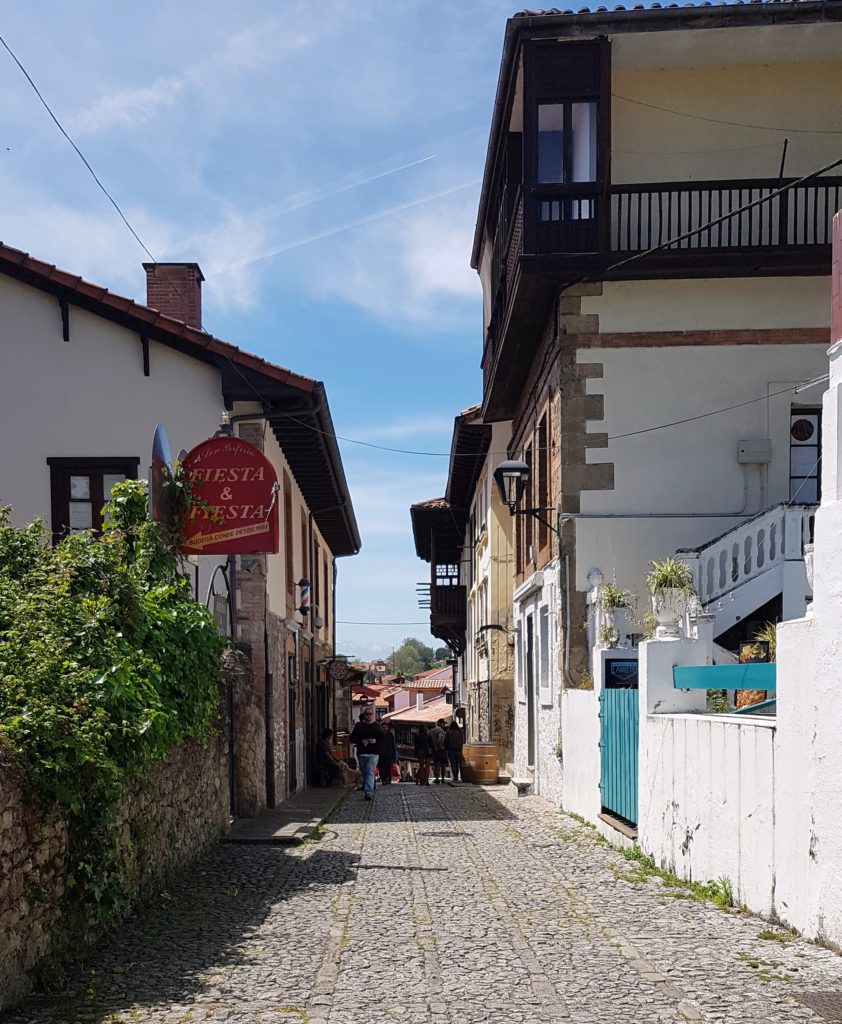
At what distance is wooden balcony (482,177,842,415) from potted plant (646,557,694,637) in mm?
5166

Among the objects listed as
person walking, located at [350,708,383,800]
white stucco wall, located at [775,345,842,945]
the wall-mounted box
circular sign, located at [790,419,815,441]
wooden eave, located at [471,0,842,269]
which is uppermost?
wooden eave, located at [471,0,842,269]

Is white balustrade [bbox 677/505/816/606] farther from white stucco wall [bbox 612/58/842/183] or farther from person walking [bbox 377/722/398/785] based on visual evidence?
person walking [bbox 377/722/398/785]

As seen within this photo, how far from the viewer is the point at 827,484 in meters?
6.68

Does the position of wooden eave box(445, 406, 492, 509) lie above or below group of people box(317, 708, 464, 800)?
above

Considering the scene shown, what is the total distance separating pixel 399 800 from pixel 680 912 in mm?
11370

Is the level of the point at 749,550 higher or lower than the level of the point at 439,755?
higher

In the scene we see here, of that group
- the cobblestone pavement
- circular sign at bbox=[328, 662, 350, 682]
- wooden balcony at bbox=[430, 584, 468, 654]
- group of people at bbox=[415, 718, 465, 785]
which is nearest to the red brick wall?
the cobblestone pavement

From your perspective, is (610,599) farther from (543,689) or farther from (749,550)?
(543,689)

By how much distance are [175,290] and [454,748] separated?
12150 millimetres

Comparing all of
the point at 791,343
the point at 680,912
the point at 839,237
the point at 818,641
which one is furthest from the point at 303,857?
the point at 791,343

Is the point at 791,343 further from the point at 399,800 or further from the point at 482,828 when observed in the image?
Result: the point at 399,800

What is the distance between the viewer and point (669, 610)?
33.8ft

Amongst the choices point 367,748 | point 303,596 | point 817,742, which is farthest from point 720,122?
point 817,742

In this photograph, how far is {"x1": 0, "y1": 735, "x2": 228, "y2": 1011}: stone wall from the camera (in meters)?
5.49
